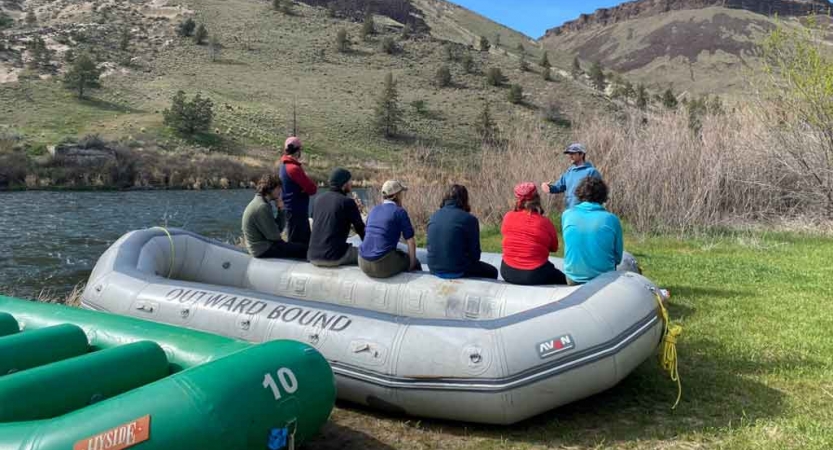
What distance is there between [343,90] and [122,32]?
2320 cm

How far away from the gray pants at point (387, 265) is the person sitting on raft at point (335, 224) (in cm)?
47

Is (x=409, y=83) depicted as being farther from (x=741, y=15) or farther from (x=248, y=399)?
(x=741, y=15)

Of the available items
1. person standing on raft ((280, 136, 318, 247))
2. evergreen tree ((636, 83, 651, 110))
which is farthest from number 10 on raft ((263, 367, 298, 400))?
evergreen tree ((636, 83, 651, 110))

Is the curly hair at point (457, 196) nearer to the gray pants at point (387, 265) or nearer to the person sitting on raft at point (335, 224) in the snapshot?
the gray pants at point (387, 265)

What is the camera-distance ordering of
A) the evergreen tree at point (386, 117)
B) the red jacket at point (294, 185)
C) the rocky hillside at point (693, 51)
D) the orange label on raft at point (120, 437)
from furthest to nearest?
1. the rocky hillside at point (693, 51)
2. the evergreen tree at point (386, 117)
3. the red jacket at point (294, 185)
4. the orange label on raft at point (120, 437)

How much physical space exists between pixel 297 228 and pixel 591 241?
399cm

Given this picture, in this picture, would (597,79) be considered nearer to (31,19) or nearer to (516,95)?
(516,95)

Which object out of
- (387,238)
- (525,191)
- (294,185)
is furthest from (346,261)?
(525,191)

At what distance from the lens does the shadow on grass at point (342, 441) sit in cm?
439

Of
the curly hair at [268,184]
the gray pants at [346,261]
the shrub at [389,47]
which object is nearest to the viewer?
the gray pants at [346,261]

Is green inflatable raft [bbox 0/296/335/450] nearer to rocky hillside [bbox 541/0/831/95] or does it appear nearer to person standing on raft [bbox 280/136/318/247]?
person standing on raft [bbox 280/136/318/247]

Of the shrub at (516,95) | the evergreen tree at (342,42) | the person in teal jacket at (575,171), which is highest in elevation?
the evergreen tree at (342,42)

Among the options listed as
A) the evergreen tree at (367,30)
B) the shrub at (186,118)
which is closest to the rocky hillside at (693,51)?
the evergreen tree at (367,30)

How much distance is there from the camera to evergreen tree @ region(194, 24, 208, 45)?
66.6m
